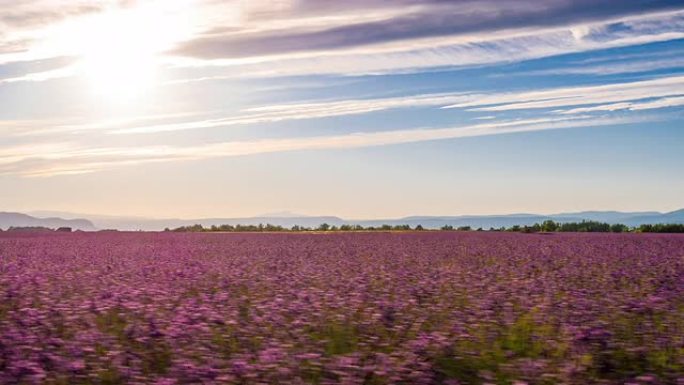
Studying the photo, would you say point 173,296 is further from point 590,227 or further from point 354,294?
point 590,227

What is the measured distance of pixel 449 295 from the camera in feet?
22.5

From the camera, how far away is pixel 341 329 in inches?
221

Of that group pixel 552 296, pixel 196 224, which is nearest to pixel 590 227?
pixel 196 224

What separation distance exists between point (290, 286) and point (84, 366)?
3646 mm

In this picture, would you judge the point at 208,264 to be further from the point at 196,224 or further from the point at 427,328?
the point at 196,224

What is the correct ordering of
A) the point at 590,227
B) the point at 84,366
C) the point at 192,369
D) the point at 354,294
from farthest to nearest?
the point at 590,227 < the point at 354,294 < the point at 84,366 < the point at 192,369

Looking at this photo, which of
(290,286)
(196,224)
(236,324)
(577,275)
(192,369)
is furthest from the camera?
(196,224)

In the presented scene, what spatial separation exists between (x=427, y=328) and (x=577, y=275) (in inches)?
170

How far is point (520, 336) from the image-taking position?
5637 millimetres

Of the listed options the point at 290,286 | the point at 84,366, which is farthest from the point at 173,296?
the point at 84,366

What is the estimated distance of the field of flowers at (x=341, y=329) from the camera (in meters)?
3.96

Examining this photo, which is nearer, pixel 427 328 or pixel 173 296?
pixel 427 328

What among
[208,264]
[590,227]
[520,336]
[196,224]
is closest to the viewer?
[520,336]

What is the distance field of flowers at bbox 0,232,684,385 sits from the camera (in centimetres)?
396
